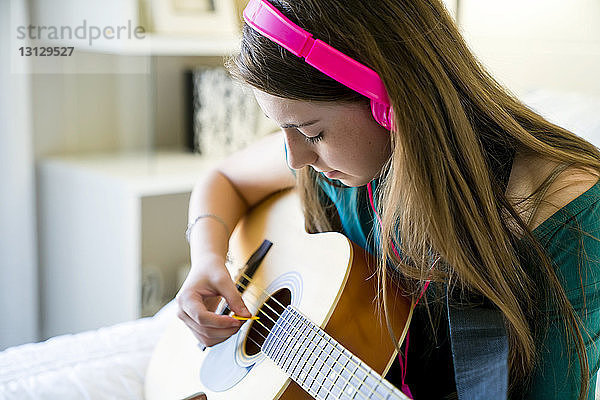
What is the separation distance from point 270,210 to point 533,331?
0.49m

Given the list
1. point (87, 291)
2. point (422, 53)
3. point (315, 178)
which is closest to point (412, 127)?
point (422, 53)

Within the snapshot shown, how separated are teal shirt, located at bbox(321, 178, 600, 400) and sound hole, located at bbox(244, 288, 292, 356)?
1.14 ft

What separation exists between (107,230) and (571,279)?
1199 mm

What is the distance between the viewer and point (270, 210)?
45.6 inches

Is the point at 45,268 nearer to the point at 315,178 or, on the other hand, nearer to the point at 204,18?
the point at 204,18

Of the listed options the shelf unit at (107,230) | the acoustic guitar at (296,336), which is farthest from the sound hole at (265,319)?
the shelf unit at (107,230)

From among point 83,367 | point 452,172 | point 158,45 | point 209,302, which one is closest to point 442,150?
point 452,172

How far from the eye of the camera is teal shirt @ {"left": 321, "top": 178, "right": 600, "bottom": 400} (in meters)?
0.79

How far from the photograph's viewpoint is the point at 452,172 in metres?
0.75

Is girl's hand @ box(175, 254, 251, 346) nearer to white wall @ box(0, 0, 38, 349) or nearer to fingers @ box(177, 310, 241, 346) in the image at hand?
fingers @ box(177, 310, 241, 346)

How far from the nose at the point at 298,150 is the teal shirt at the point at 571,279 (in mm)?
280

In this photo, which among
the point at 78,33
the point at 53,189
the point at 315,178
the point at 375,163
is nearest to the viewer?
the point at 375,163

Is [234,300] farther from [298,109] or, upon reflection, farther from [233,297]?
[298,109]

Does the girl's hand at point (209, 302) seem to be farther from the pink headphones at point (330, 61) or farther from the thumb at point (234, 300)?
the pink headphones at point (330, 61)
